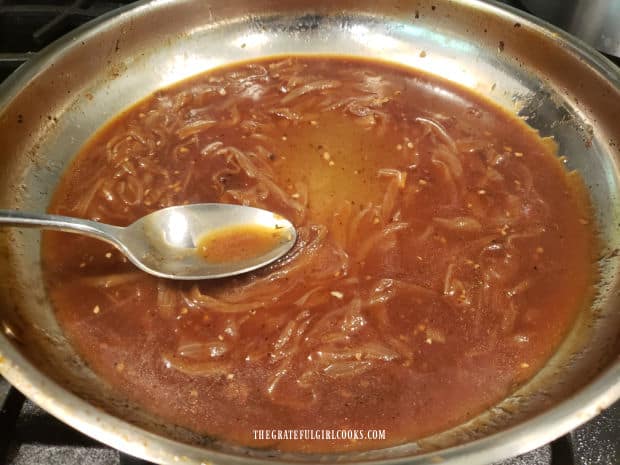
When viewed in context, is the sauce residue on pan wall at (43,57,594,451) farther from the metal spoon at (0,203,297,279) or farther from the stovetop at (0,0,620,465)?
the stovetop at (0,0,620,465)

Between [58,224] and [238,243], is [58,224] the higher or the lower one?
the lower one

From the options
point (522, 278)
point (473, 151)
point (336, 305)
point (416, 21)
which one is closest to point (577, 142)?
point (473, 151)

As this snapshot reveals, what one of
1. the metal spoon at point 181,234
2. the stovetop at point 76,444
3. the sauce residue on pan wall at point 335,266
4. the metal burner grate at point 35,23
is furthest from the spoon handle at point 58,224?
the metal burner grate at point 35,23

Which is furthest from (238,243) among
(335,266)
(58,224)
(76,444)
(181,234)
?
(76,444)

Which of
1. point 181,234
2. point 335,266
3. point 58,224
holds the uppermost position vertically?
point 181,234

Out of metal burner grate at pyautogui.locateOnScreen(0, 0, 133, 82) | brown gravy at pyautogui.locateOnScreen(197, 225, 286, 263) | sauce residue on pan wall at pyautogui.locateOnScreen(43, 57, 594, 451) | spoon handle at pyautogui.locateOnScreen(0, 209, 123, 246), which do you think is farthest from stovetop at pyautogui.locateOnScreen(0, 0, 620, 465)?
metal burner grate at pyautogui.locateOnScreen(0, 0, 133, 82)

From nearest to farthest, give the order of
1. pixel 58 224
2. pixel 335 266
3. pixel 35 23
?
pixel 58 224 < pixel 335 266 < pixel 35 23

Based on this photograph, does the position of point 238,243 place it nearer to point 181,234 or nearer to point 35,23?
point 181,234
